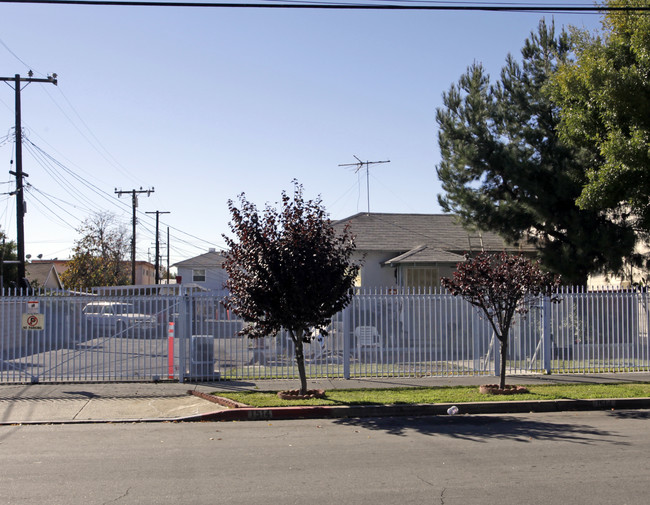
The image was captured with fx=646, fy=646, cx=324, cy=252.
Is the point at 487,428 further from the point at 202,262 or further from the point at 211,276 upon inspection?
the point at 202,262

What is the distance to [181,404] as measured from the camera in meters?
12.1

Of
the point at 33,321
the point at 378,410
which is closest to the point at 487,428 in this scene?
the point at 378,410

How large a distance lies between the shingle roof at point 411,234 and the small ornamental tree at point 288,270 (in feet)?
52.2

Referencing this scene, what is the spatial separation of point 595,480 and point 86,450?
6.27 meters

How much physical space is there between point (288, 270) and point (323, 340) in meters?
3.52

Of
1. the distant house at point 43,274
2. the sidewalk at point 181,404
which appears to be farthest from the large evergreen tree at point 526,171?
the distant house at point 43,274

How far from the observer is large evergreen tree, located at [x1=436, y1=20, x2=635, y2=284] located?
19.7m

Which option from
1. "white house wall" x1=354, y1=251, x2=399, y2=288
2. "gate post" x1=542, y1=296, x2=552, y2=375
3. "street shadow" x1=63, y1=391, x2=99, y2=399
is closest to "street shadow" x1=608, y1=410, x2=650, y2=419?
"gate post" x1=542, y1=296, x2=552, y2=375

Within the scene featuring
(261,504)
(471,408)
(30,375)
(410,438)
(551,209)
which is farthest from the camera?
(551,209)

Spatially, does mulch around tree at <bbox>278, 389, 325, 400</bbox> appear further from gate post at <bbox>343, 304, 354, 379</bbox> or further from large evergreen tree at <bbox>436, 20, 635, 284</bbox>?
large evergreen tree at <bbox>436, 20, 635, 284</bbox>

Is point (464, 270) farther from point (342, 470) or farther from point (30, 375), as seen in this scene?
point (30, 375)

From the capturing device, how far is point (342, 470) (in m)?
7.27

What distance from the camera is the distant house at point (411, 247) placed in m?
27.1

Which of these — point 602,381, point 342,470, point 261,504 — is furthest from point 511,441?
point 602,381
